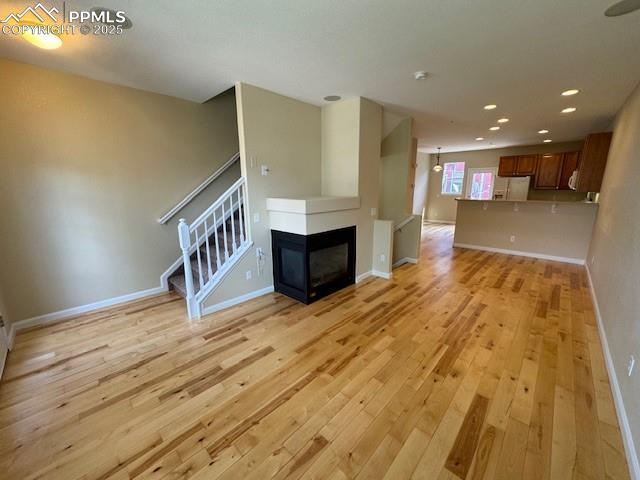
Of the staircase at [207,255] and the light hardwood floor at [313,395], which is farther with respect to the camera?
the staircase at [207,255]

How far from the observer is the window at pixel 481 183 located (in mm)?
8738

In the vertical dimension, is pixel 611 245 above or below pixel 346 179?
below

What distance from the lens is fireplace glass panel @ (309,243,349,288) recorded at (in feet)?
11.0

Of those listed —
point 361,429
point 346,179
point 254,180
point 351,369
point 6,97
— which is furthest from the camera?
point 346,179

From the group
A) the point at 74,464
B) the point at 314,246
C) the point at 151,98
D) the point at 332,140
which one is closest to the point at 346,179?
the point at 332,140

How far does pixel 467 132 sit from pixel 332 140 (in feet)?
12.1

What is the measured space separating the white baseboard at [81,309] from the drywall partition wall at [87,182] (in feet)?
0.18

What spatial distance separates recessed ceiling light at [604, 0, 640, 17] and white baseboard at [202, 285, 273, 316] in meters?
3.89

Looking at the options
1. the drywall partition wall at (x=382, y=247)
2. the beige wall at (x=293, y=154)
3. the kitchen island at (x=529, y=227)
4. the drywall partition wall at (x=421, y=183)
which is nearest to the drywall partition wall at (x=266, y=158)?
the beige wall at (x=293, y=154)

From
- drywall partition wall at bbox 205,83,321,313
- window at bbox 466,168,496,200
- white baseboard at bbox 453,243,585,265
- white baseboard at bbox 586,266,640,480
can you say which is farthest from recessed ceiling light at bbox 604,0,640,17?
window at bbox 466,168,496,200

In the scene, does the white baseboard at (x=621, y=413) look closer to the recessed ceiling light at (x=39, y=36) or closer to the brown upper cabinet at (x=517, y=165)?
the recessed ceiling light at (x=39, y=36)

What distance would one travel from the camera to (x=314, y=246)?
10.7ft

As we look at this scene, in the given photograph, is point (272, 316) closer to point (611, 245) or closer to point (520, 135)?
point (611, 245)

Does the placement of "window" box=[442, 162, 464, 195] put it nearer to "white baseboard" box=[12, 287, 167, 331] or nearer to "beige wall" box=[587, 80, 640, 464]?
"beige wall" box=[587, 80, 640, 464]
